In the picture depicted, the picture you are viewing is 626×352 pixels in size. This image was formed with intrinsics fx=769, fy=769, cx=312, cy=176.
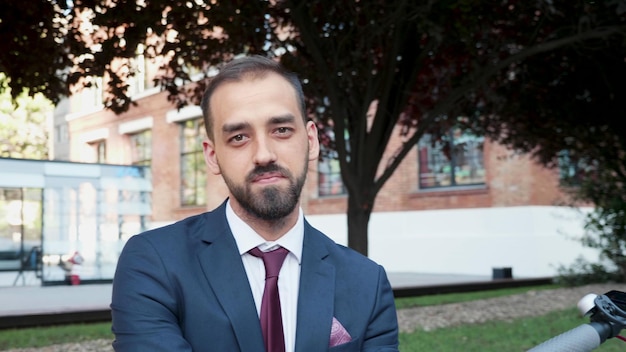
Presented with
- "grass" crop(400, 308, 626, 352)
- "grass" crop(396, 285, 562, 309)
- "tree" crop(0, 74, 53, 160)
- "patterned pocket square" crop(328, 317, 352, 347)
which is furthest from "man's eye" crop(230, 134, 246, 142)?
"tree" crop(0, 74, 53, 160)

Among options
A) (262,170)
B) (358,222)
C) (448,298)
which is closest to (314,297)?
(262,170)

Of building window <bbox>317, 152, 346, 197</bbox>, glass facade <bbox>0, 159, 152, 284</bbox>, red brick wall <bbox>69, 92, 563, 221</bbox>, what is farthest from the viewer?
building window <bbox>317, 152, 346, 197</bbox>

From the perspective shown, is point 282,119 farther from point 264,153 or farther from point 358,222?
point 358,222

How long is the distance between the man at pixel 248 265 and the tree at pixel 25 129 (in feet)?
124

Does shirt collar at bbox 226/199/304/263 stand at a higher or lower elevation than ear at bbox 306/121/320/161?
lower

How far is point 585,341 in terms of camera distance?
4.72 feet

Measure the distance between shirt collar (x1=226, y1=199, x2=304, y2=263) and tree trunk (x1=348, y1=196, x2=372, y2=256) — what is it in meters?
7.81

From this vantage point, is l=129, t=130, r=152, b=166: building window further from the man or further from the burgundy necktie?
the burgundy necktie

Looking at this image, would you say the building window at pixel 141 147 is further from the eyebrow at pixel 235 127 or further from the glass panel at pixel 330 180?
the eyebrow at pixel 235 127

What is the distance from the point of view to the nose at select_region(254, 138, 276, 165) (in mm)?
1975

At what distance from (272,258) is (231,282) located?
5.4 inches

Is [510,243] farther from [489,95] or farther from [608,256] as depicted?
[489,95]

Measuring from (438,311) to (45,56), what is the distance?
6.84m

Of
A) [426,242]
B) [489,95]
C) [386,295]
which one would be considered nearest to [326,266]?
[386,295]
